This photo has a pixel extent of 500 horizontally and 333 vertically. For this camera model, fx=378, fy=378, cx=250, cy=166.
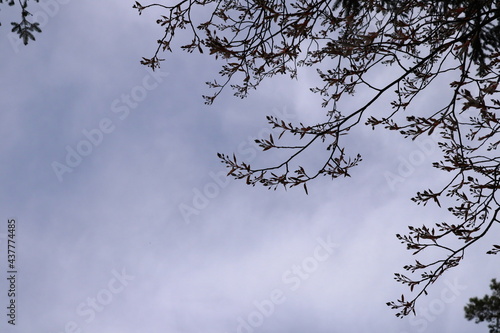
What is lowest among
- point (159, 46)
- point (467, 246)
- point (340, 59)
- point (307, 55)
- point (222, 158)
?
point (467, 246)

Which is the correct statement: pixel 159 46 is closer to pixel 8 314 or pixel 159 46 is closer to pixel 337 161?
pixel 337 161

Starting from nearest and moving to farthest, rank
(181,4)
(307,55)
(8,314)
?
(181,4) → (307,55) → (8,314)

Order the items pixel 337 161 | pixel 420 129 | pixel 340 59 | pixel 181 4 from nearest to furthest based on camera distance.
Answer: pixel 420 129 → pixel 337 161 → pixel 181 4 → pixel 340 59

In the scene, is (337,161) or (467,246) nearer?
(467,246)

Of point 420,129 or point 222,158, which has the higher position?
point 222,158

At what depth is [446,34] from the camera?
3584 mm

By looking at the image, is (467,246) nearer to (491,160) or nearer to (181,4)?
(491,160)

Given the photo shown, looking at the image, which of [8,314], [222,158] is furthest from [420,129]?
[8,314]

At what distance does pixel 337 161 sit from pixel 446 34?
1.60 meters

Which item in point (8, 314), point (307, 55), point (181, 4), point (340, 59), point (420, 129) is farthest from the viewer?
point (8, 314)

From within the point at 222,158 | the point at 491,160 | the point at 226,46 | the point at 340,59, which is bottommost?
the point at 491,160

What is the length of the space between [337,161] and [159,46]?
255 centimetres

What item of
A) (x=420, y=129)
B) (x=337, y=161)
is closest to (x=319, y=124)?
(x=337, y=161)

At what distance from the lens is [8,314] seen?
477 inches
